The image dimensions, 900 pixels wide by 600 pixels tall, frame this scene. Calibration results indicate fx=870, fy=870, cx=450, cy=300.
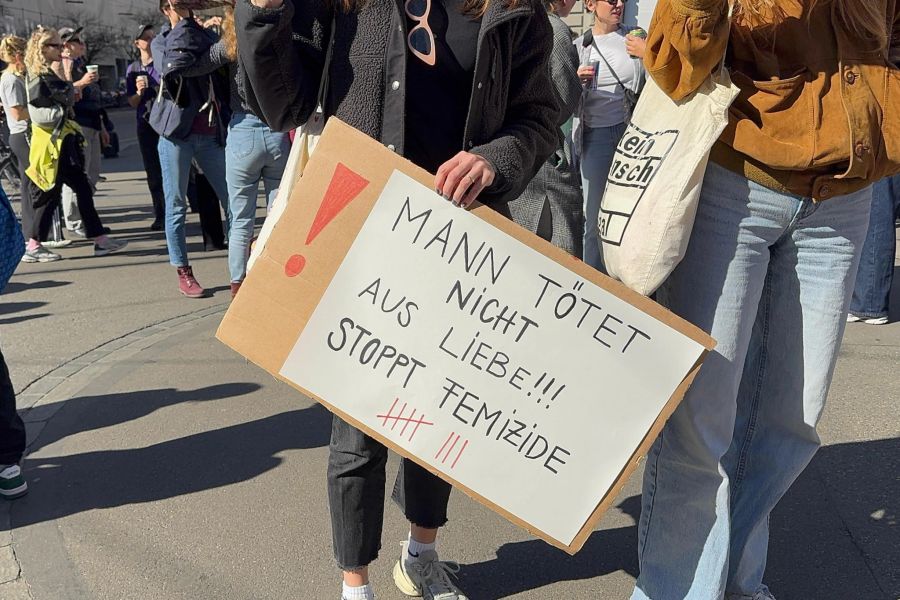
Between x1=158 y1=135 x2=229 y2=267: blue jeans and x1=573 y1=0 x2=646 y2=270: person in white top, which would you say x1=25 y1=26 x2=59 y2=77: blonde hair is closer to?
x1=158 y1=135 x2=229 y2=267: blue jeans

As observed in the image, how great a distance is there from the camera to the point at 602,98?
5.17 metres

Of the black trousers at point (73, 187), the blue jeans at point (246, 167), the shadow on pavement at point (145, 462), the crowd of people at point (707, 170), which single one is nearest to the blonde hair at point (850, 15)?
the crowd of people at point (707, 170)

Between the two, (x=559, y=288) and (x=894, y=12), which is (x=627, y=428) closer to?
(x=559, y=288)

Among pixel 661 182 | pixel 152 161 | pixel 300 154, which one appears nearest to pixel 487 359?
pixel 661 182

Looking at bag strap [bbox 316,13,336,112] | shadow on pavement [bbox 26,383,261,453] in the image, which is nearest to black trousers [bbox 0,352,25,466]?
shadow on pavement [bbox 26,383,261,453]

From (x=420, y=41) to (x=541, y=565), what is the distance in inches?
63.7

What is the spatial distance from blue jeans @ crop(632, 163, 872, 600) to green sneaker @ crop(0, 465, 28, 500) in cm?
223

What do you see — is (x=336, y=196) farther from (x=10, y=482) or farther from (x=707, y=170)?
(x=10, y=482)

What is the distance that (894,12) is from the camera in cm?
204

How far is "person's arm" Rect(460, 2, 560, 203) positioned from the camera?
201 centimetres

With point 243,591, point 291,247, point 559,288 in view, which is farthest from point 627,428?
point 243,591

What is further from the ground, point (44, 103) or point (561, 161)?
point (561, 161)

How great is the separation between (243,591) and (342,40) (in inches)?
63.5

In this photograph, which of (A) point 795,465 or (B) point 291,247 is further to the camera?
(A) point 795,465
